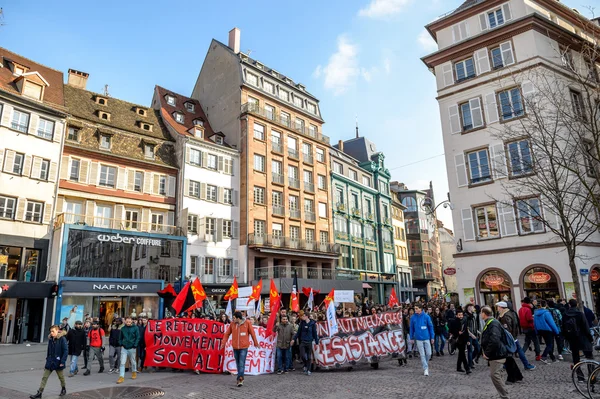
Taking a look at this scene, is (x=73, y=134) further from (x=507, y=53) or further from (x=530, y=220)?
(x=530, y=220)

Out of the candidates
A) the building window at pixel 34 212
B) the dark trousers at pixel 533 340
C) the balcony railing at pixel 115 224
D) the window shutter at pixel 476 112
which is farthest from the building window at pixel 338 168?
the dark trousers at pixel 533 340

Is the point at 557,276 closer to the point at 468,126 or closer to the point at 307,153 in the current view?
the point at 468,126

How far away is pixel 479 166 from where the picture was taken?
1069 inches

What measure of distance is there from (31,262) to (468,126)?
28656 millimetres

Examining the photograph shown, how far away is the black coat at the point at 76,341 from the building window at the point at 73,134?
19.3 metres

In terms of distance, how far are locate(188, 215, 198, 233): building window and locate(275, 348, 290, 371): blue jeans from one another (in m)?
21.0

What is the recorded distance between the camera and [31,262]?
25.6 m

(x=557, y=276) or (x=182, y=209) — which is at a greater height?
(x=182, y=209)

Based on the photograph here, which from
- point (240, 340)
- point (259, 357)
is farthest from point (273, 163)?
point (240, 340)

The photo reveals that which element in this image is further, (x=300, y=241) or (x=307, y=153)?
(x=307, y=153)

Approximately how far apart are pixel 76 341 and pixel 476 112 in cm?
2562

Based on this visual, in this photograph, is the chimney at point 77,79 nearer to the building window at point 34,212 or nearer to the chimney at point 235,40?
the building window at point 34,212

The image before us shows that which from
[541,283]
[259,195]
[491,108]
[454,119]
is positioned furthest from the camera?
[259,195]

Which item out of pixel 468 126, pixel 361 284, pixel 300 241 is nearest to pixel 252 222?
pixel 300 241
